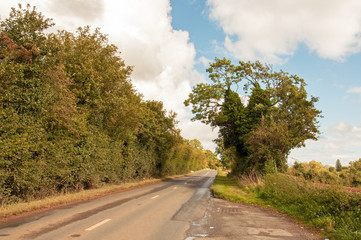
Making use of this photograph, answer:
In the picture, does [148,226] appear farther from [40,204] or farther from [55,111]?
[55,111]

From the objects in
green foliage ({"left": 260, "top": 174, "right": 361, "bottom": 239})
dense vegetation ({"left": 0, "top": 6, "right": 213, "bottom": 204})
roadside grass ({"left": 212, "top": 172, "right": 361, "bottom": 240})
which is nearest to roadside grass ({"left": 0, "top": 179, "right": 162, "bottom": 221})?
dense vegetation ({"left": 0, "top": 6, "right": 213, "bottom": 204})

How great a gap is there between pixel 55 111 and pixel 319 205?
13156 mm

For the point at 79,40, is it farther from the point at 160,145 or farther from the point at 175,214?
the point at 160,145

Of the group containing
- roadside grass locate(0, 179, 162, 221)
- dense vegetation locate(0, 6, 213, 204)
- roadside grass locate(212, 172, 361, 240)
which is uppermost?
dense vegetation locate(0, 6, 213, 204)

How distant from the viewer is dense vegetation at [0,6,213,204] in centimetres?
1086

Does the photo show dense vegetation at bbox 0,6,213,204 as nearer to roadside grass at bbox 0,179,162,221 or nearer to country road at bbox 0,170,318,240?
roadside grass at bbox 0,179,162,221

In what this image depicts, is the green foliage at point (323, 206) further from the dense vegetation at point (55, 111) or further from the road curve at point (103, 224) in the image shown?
the dense vegetation at point (55, 111)

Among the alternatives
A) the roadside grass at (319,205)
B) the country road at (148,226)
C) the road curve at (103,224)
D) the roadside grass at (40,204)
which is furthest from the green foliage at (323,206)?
the roadside grass at (40,204)

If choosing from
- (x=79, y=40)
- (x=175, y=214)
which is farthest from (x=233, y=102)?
(x=175, y=214)

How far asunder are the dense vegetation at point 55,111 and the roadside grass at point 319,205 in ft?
35.5

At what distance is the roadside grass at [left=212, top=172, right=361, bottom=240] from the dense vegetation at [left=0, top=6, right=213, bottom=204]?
10.8 meters

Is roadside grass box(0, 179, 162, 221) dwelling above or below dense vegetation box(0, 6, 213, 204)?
below

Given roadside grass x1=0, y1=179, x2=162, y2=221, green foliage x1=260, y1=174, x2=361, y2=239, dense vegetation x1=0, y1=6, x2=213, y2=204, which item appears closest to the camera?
green foliage x1=260, y1=174, x2=361, y2=239

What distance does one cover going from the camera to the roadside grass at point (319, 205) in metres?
7.48
